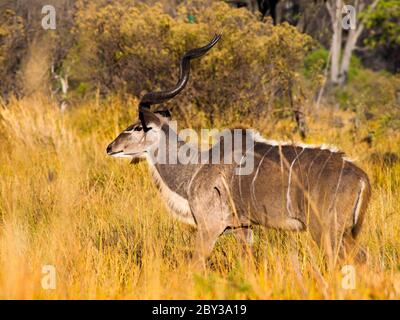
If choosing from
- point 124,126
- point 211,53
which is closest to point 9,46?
point 124,126

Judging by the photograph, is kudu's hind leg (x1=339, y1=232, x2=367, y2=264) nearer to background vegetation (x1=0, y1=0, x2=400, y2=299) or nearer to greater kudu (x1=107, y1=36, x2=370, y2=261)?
greater kudu (x1=107, y1=36, x2=370, y2=261)

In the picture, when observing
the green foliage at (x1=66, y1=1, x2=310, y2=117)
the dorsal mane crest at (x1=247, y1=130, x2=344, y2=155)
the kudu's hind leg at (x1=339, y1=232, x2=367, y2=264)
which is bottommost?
the kudu's hind leg at (x1=339, y1=232, x2=367, y2=264)

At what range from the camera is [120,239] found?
4875 millimetres

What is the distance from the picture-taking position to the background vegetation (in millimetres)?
3760

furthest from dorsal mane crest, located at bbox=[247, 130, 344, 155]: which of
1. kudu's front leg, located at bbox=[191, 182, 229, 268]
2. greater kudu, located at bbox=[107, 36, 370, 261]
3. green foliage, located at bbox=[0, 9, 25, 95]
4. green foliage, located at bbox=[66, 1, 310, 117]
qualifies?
green foliage, located at bbox=[0, 9, 25, 95]

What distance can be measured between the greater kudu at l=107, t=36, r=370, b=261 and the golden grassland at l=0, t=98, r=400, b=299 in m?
0.17

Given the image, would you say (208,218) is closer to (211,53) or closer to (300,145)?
(300,145)

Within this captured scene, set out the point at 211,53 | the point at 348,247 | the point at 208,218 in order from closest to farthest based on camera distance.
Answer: the point at 348,247
the point at 208,218
the point at 211,53

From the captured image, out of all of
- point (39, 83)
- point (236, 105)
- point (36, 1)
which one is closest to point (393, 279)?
point (236, 105)

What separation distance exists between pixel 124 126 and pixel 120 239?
4.06m

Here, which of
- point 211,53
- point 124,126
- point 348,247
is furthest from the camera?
point 124,126

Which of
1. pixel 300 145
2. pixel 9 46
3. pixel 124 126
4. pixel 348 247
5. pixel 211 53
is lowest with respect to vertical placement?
pixel 348 247

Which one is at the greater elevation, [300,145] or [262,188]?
[300,145]

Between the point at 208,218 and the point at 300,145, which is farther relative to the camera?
the point at 208,218
